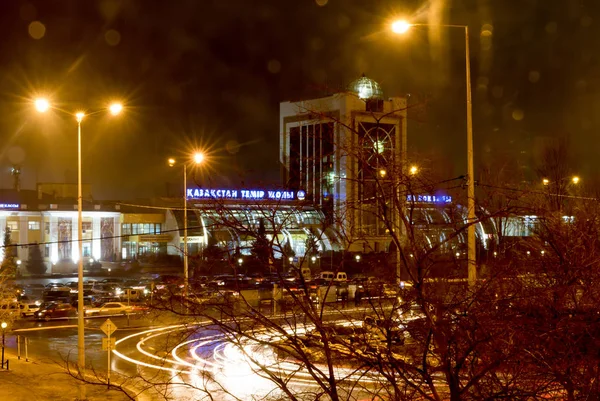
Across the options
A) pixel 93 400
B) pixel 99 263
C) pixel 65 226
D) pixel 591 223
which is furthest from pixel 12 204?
pixel 591 223

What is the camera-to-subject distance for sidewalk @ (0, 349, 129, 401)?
18.8 metres

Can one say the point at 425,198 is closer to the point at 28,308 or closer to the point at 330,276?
the point at 330,276

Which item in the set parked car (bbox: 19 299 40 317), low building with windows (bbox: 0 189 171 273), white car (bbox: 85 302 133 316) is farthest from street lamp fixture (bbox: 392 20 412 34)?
low building with windows (bbox: 0 189 171 273)

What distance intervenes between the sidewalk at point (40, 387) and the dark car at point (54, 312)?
16.3 metres

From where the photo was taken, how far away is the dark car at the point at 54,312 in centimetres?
3962

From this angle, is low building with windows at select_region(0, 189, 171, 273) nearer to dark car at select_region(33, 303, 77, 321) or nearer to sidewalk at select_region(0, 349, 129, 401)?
dark car at select_region(33, 303, 77, 321)

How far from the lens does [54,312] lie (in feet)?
131

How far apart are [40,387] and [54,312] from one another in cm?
2112

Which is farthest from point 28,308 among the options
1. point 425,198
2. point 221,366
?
point 425,198

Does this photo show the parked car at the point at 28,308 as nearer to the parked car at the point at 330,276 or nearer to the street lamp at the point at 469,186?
the street lamp at the point at 469,186

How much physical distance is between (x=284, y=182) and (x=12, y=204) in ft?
255

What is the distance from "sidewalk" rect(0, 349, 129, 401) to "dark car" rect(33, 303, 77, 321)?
53.6 ft

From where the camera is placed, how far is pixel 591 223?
9.35m

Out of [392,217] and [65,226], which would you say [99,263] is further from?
[392,217]
